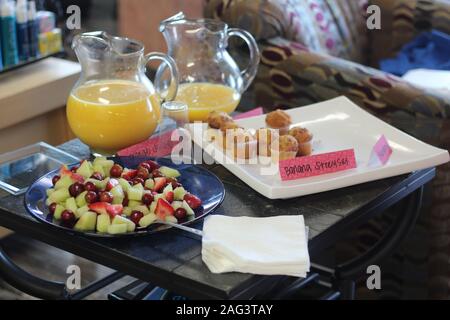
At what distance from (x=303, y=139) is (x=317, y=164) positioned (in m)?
0.09

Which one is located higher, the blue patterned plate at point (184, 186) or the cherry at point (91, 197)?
the cherry at point (91, 197)

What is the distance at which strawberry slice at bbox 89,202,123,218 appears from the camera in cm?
114

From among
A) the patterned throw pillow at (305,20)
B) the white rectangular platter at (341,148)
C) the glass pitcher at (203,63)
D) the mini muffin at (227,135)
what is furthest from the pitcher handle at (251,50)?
the patterned throw pillow at (305,20)

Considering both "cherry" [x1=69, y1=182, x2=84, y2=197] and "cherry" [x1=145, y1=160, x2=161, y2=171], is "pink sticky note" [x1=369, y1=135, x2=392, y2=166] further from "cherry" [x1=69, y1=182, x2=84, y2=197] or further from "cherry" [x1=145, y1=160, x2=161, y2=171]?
"cherry" [x1=69, y1=182, x2=84, y2=197]

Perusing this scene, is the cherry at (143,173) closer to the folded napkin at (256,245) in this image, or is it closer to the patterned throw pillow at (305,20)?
the folded napkin at (256,245)

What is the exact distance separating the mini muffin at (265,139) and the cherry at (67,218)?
378mm

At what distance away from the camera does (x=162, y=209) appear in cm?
115

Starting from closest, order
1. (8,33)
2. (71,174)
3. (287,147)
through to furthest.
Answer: (71,174)
(287,147)
(8,33)

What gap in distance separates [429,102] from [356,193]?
1.66ft

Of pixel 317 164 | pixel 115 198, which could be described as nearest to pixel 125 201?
pixel 115 198

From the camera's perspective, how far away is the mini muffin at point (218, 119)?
144 centimetres

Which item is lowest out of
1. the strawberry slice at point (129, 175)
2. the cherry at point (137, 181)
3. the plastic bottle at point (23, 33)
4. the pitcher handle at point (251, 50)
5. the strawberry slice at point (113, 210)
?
the plastic bottle at point (23, 33)

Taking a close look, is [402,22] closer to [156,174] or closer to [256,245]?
[156,174]

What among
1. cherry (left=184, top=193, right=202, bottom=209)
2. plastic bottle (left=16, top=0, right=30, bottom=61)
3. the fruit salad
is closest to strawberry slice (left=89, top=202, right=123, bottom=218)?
the fruit salad
